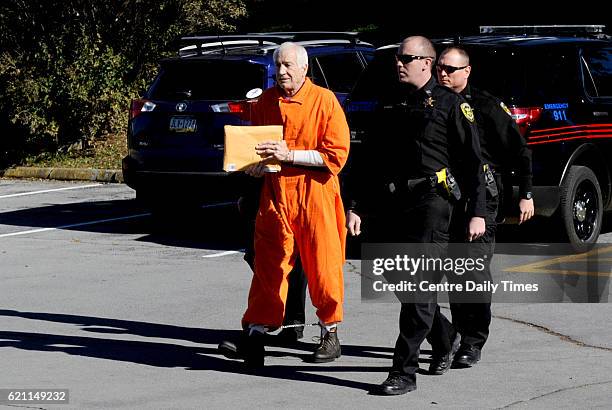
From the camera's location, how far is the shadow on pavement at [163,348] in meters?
7.51

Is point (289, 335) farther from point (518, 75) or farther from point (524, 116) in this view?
point (518, 75)

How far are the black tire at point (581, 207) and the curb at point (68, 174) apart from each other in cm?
862

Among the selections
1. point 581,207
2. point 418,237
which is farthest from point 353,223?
point 581,207

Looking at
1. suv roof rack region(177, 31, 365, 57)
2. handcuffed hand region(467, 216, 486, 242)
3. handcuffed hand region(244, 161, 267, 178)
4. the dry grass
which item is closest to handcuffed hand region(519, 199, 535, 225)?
handcuffed hand region(467, 216, 486, 242)

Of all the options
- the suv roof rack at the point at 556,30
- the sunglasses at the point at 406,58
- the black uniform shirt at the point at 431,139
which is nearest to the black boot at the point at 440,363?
the black uniform shirt at the point at 431,139

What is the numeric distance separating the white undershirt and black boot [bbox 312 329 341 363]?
1014 mm

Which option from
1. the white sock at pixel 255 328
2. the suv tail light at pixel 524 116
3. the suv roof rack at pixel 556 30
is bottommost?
the white sock at pixel 255 328

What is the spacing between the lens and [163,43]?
20828mm

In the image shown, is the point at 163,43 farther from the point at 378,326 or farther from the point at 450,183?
the point at 450,183

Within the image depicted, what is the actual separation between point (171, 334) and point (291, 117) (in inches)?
73.7

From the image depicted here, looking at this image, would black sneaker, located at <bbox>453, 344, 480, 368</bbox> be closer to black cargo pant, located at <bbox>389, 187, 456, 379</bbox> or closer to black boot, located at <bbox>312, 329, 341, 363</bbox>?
black cargo pant, located at <bbox>389, 187, 456, 379</bbox>

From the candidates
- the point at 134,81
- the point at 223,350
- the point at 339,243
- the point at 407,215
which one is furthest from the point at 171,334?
the point at 134,81

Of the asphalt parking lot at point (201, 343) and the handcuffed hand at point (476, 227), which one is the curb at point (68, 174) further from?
the handcuffed hand at point (476, 227)

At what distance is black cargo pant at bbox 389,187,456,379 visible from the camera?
6879mm
